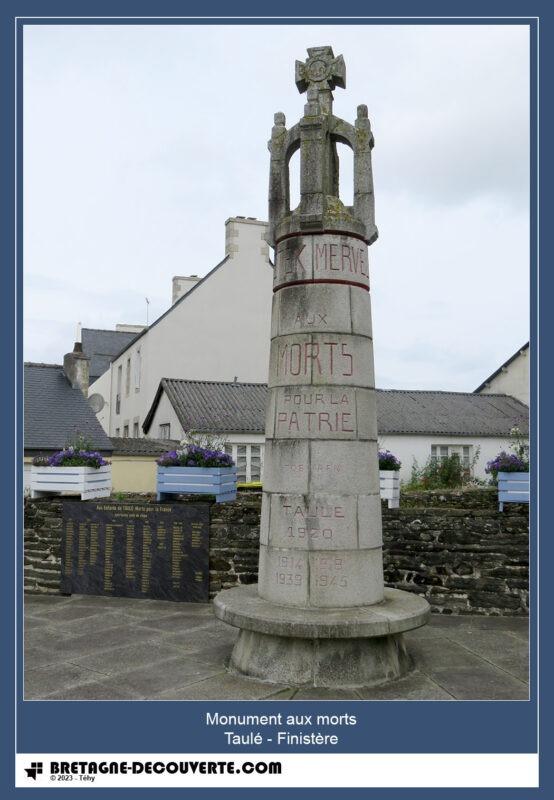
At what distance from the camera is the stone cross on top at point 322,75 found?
6.52 meters

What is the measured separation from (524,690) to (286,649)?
2081 mm

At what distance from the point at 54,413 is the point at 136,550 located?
25.9ft

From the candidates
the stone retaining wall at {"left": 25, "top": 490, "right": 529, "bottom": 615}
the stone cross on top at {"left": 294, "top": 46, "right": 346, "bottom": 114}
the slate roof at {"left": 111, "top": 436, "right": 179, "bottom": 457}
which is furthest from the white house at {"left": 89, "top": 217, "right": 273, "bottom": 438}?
the stone cross on top at {"left": 294, "top": 46, "right": 346, "bottom": 114}

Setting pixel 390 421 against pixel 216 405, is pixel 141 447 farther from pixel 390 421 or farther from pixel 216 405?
pixel 390 421

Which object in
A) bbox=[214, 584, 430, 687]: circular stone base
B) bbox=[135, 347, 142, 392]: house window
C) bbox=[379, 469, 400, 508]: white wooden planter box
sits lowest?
bbox=[214, 584, 430, 687]: circular stone base

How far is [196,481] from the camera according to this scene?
9.62 metres

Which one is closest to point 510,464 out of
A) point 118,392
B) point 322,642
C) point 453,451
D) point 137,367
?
point 322,642

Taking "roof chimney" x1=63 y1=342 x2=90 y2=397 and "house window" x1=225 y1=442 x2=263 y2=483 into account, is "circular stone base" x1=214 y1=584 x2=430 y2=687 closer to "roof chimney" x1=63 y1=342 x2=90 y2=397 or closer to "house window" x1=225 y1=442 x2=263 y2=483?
"roof chimney" x1=63 y1=342 x2=90 y2=397

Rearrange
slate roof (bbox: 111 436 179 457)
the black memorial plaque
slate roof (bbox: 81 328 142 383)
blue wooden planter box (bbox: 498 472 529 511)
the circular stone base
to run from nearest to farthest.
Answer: the circular stone base
blue wooden planter box (bbox: 498 472 529 511)
the black memorial plaque
slate roof (bbox: 111 436 179 457)
slate roof (bbox: 81 328 142 383)

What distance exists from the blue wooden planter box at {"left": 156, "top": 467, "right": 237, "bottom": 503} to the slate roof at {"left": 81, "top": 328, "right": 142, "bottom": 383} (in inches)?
1013

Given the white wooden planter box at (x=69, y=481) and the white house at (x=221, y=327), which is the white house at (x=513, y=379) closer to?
the white house at (x=221, y=327)

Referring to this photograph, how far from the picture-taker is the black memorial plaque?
920cm

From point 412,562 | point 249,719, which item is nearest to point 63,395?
point 412,562

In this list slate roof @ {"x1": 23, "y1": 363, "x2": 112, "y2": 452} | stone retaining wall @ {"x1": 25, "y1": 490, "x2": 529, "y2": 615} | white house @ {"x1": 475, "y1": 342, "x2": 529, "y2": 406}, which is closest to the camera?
stone retaining wall @ {"x1": 25, "y1": 490, "x2": 529, "y2": 615}
